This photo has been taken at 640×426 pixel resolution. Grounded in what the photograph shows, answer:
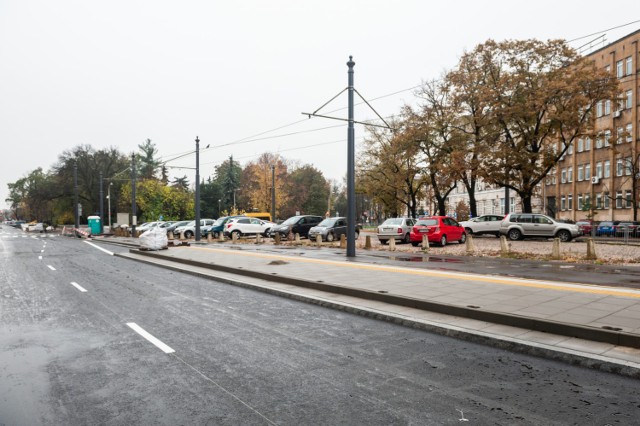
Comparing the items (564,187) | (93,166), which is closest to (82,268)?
(564,187)

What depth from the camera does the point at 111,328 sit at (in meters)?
6.85

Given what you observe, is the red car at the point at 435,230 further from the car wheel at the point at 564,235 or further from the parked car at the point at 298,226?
the parked car at the point at 298,226

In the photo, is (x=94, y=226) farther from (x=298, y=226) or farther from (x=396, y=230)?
(x=396, y=230)

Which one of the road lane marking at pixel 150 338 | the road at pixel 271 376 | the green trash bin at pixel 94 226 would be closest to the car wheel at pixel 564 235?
the road at pixel 271 376

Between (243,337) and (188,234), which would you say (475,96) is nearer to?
(188,234)

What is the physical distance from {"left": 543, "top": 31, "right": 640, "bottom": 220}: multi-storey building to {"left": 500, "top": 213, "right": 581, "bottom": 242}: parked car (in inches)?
570

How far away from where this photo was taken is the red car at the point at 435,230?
24.0 meters

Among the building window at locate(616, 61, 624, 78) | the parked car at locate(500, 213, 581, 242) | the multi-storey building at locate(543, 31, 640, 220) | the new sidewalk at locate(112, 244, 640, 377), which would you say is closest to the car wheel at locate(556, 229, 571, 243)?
the parked car at locate(500, 213, 581, 242)

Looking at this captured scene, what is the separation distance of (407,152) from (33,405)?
35984 mm

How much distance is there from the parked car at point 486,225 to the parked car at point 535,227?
7.83 ft

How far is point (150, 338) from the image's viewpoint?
20.3 feet

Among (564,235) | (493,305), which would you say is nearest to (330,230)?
(564,235)

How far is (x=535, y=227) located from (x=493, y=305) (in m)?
21.9

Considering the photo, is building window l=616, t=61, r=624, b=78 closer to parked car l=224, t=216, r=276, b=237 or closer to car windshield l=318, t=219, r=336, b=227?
car windshield l=318, t=219, r=336, b=227
